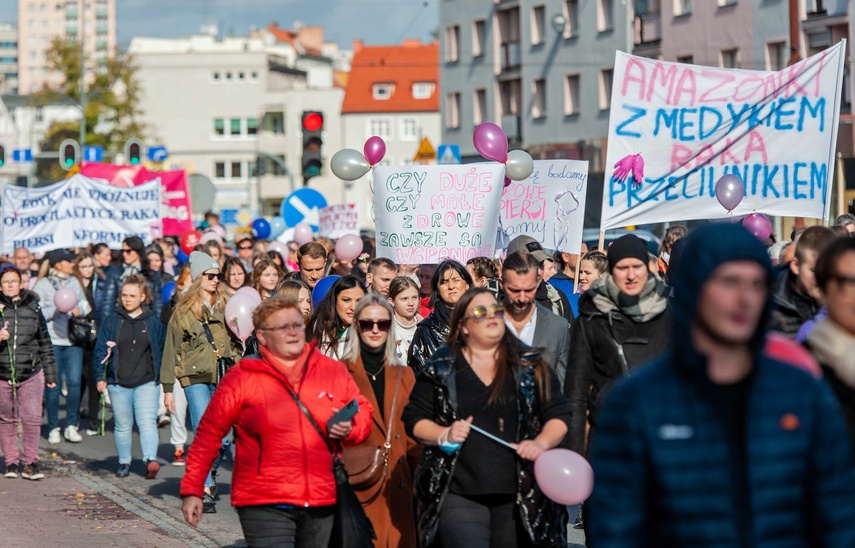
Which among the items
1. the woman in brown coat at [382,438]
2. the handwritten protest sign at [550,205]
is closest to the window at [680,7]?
the handwritten protest sign at [550,205]

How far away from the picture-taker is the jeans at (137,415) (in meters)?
12.5

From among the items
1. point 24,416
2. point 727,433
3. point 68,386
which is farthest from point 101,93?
point 727,433

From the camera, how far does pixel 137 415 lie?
12.6 metres

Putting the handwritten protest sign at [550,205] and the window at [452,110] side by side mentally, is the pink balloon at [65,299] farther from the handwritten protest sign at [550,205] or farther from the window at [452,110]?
the window at [452,110]

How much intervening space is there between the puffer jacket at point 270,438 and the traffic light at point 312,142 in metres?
12.4

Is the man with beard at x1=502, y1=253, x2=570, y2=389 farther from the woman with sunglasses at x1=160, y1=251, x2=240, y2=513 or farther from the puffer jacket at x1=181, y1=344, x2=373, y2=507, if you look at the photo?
the woman with sunglasses at x1=160, y1=251, x2=240, y2=513

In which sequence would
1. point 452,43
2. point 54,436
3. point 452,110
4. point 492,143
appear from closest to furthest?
point 492,143 < point 54,436 < point 452,43 < point 452,110

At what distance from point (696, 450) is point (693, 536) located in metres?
0.20

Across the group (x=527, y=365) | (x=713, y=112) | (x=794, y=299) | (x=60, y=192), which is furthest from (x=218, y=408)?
(x=60, y=192)

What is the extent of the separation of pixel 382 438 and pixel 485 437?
90cm

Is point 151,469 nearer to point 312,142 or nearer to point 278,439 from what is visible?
point 278,439

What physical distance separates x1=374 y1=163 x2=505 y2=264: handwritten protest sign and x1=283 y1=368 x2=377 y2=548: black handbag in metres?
5.89

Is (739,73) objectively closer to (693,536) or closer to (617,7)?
(693,536)

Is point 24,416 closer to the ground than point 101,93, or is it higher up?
closer to the ground
